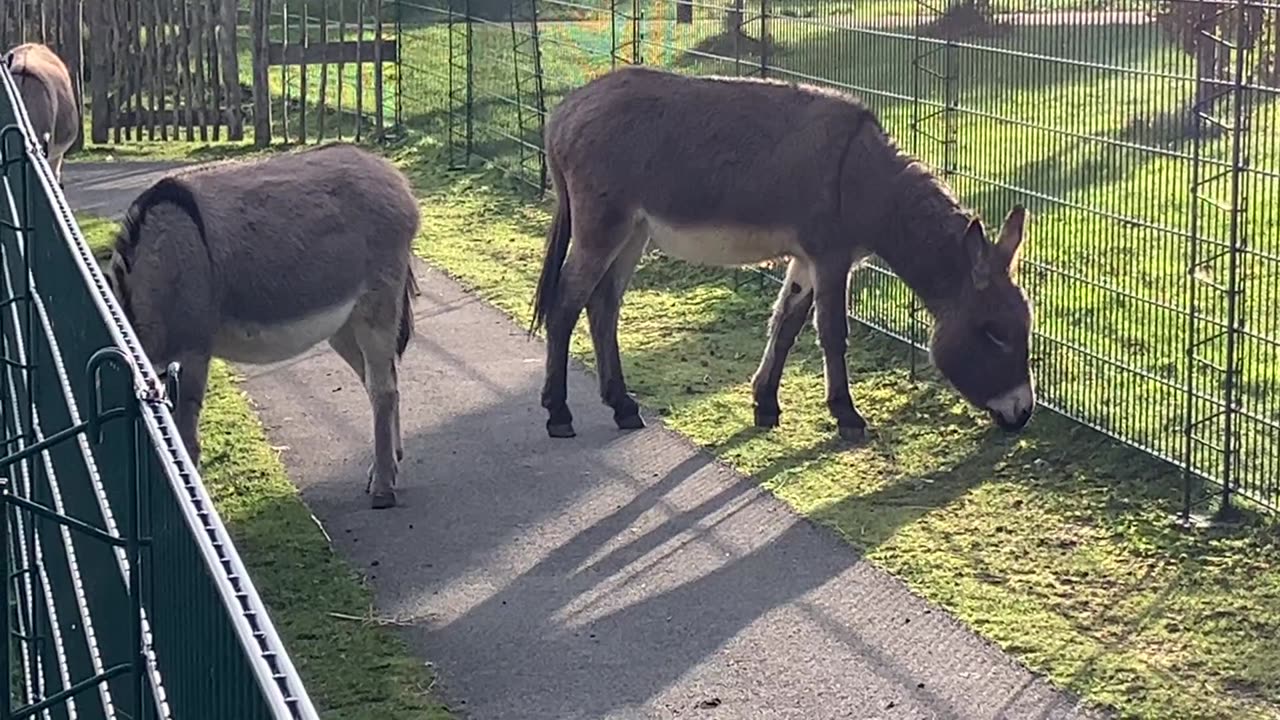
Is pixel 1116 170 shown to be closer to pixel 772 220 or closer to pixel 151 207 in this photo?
pixel 772 220

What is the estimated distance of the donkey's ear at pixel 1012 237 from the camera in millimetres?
8188

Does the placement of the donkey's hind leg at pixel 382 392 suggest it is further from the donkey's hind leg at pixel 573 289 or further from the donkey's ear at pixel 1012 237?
the donkey's ear at pixel 1012 237

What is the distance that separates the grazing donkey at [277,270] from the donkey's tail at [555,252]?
1120mm

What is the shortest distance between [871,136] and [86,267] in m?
5.31

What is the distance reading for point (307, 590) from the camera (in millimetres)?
6750

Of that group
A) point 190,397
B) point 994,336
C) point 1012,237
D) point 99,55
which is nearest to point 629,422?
point 994,336

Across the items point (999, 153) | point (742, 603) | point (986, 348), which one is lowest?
point (742, 603)

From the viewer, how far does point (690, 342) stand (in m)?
10.6

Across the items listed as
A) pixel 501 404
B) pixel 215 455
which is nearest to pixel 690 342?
pixel 501 404

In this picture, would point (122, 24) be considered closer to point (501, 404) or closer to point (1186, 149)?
point (501, 404)

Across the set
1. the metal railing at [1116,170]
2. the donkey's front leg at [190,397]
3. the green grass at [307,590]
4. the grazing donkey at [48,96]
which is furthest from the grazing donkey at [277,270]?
the grazing donkey at [48,96]

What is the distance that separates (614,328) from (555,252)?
18.6 inches

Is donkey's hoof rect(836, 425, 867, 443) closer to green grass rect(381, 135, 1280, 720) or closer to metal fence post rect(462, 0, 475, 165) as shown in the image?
green grass rect(381, 135, 1280, 720)

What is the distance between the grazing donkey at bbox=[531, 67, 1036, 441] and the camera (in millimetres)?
8445
